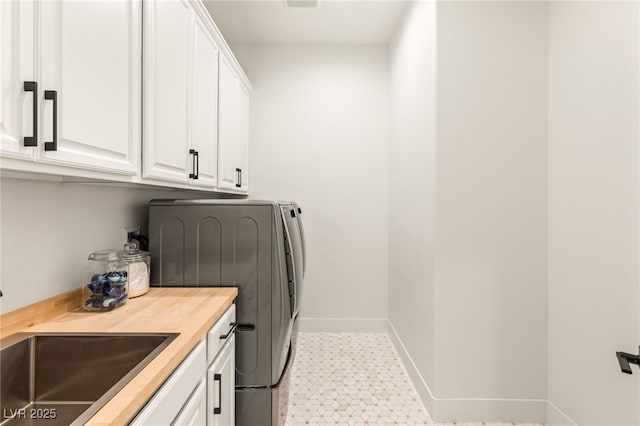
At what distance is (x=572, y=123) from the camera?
1.79 m

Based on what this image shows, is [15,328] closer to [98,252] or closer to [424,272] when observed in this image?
[98,252]

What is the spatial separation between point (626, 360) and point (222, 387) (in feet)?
5.37

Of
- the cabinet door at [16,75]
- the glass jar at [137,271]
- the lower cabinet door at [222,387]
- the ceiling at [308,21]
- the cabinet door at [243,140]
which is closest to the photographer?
the cabinet door at [16,75]

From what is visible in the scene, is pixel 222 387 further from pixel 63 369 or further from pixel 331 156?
pixel 331 156

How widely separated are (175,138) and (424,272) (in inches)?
64.2

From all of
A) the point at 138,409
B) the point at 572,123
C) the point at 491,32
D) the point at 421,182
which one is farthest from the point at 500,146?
the point at 138,409

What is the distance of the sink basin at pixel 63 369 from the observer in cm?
99

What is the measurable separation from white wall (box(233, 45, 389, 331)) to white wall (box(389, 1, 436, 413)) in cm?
19

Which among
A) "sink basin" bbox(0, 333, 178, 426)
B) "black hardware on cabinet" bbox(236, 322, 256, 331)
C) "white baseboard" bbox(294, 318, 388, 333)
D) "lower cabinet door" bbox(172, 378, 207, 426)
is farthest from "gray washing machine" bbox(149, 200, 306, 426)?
"white baseboard" bbox(294, 318, 388, 333)

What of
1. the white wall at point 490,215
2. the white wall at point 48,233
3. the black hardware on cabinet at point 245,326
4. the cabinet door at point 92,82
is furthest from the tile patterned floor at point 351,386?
the cabinet door at point 92,82

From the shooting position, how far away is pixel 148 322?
47.2 inches

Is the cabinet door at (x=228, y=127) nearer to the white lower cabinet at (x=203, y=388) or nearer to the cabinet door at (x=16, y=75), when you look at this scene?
the white lower cabinet at (x=203, y=388)

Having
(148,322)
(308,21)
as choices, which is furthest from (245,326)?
(308,21)

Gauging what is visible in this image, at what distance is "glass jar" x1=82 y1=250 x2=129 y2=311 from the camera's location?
1.35 meters
